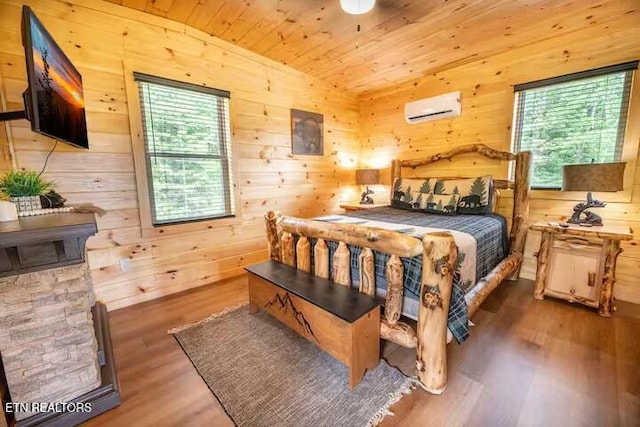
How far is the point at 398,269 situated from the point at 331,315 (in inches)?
17.1

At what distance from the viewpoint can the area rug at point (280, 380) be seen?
1.26 m

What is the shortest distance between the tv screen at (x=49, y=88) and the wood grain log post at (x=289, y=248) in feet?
4.71

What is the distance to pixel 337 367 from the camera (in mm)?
1558

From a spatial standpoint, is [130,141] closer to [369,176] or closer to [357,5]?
[357,5]

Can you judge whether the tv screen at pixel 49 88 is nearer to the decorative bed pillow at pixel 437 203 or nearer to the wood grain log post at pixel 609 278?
the decorative bed pillow at pixel 437 203

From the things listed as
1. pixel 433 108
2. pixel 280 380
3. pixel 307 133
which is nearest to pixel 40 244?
pixel 280 380

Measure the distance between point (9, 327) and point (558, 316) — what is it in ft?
11.0

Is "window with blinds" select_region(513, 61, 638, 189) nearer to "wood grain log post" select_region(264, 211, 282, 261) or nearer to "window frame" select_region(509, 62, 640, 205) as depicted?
"window frame" select_region(509, 62, 640, 205)

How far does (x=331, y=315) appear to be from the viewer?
4.55 feet

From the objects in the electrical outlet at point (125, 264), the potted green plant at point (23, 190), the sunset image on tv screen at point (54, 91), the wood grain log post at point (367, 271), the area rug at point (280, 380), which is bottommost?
the area rug at point (280, 380)

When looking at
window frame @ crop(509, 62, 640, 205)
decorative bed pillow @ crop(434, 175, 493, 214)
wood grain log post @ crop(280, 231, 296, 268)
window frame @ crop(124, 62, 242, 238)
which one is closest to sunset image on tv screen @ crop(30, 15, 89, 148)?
window frame @ crop(124, 62, 242, 238)

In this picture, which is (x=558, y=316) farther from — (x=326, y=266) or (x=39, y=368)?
(x=39, y=368)

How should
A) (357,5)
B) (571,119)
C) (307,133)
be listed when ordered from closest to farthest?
(357,5)
(571,119)
(307,133)

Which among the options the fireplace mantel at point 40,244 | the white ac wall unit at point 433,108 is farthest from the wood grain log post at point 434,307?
the white ac wall unit at point 433,108
